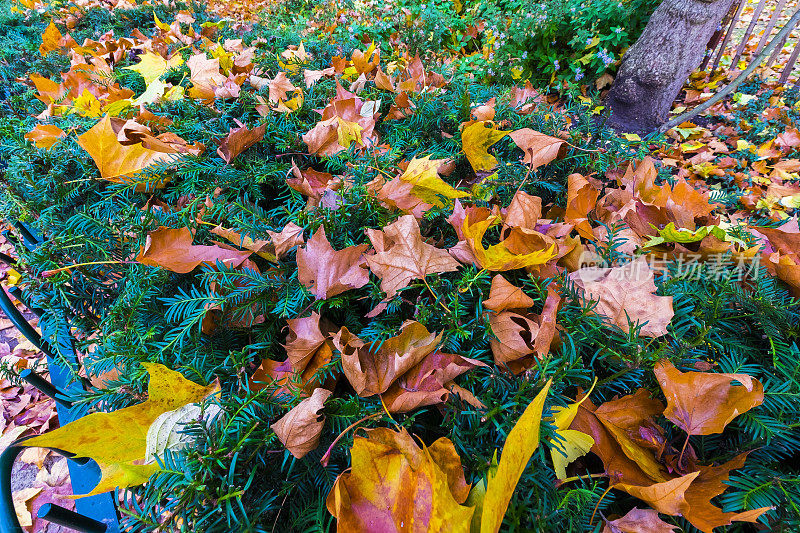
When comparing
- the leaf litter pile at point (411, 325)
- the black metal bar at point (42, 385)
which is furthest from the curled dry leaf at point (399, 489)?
the black metal bar at point (42, 385)

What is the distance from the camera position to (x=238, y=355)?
0.82 m

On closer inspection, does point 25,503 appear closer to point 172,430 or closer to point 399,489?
point 172,430

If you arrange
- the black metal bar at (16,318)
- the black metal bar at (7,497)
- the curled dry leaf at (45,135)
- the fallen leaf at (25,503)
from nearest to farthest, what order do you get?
the black metal bar at (7,497) → the black metal bar at (16,318) → the curled dry leaf at (45,135) → the fallen leaf at (25,503)

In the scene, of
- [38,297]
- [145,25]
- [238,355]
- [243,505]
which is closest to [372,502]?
[243,505]

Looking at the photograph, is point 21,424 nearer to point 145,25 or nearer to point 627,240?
point 145,25

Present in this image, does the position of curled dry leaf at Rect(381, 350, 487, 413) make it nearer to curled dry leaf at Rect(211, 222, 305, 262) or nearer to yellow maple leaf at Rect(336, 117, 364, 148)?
curled dry leaf at Rect(211, 222, 305, 262)

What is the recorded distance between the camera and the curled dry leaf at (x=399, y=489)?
582 mm

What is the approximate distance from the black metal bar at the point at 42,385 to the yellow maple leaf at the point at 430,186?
0.98 metres

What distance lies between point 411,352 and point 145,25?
347cm

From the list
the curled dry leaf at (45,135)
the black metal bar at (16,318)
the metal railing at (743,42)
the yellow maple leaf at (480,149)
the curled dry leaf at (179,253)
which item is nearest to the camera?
the curled dry leaf at (179,253)

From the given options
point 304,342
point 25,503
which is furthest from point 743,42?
point 25,503

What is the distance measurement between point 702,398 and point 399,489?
55 centimetres

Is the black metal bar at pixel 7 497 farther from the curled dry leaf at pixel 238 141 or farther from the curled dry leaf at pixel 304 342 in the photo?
the curled dry leaf at pixel 238 141

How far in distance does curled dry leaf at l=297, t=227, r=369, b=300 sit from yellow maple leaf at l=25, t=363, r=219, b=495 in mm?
266
